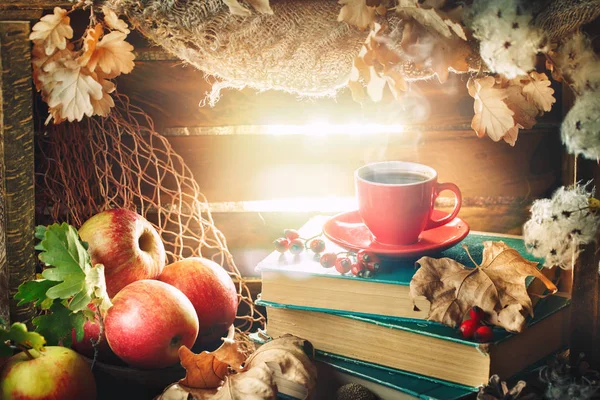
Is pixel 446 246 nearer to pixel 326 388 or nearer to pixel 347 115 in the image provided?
pixel 326 388

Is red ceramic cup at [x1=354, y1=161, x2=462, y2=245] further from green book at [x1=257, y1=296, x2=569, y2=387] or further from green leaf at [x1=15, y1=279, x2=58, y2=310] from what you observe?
green leaf at [x1=15, y1=279, x2=58, y2=310]

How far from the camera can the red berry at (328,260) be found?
990 millimetres

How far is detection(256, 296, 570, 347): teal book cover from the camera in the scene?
0.85 meters

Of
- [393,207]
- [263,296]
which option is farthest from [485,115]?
[263,296]

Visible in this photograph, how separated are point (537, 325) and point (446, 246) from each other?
17 cm

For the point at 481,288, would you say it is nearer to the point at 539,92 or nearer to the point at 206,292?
the point at 539,92

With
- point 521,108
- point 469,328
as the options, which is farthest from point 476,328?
point 521,108

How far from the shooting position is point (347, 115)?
4.34ft

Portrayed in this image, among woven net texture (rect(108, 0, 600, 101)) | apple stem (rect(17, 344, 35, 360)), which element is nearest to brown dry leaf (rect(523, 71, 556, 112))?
woven net texture (rect(108, 0, 600, 101))

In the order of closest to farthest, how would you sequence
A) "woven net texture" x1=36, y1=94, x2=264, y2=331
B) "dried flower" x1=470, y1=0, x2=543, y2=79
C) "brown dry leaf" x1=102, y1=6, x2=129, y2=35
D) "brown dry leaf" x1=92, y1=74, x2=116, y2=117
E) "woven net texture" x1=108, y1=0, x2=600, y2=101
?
"dried flower" x1=470, y1=0, x2=543, y2=79, "woven net texture" x1=108, y1=0, x2=600, y2=101, "brown dry leaf" x1=102, y1=6, x2=129, y2=35, "brown dry leaf" x1=92, y1=74, x2=116, y2=117, "woven net texture" x1=36, y1=94, x2=264, y2=331

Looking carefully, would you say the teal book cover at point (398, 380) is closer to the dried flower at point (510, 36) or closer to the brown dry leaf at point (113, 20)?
the dried flower at point (510, 36)

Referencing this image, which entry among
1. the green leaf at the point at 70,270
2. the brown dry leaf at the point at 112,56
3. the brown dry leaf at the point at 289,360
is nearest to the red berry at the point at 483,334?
the brown dry leaf at the point at 289,360

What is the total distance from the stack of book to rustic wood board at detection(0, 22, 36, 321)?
448mm

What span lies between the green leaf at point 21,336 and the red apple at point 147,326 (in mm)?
116
